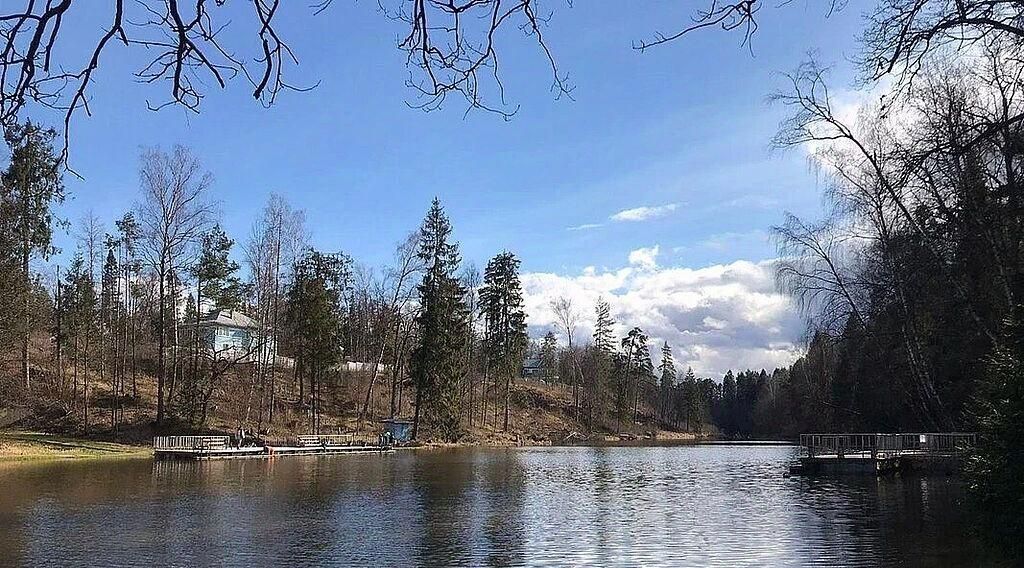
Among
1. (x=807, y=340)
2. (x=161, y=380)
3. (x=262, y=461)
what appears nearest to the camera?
(x=807, y=340)

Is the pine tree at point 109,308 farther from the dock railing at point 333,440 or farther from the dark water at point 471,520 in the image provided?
Result: the dark water at point 471,520

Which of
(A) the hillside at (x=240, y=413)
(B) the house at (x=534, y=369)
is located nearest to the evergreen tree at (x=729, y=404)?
(B) the house at (x=534, y=369)

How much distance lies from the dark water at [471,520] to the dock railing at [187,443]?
8.10m

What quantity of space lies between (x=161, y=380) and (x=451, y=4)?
43.0 metres

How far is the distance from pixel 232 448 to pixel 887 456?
89.2 feet

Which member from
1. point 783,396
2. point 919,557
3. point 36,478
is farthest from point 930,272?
point 783,396

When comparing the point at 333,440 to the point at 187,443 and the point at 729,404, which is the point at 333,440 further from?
the point at 729,404

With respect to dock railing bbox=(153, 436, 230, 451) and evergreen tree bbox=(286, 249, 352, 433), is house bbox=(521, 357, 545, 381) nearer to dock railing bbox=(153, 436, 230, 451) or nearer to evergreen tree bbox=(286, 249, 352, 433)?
evergreen tree bbox=(286, 249, 352, 433)

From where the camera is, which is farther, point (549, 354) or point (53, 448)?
point (549, 354)

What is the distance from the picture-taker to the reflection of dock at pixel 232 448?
36.1m

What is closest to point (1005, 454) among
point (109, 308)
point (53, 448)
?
point (53, 448)

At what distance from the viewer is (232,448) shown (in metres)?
38.0

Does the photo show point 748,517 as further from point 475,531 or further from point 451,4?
point 451,4

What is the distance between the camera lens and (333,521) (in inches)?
638
